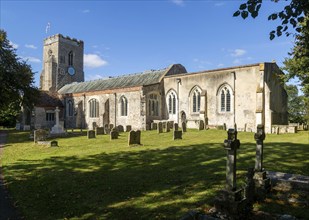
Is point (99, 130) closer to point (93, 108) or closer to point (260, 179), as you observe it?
point (93, 108)

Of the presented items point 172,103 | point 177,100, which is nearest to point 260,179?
point 177,100

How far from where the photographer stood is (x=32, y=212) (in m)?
6.36

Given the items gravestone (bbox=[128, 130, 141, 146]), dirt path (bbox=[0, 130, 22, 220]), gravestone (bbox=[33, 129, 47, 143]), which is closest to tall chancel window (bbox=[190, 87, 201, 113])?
gravestone (bbox=[128, 130, 141, 146])

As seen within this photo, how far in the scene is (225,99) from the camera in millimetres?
28688

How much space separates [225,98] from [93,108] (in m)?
19.6

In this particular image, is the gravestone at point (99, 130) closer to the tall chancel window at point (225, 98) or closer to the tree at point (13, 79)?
the tree at point (13, 79)

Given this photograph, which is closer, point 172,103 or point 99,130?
point 99,130

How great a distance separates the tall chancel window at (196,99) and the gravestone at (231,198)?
25.5 meters

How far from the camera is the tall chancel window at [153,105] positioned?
33.2m

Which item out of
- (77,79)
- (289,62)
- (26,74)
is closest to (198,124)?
(289,62)

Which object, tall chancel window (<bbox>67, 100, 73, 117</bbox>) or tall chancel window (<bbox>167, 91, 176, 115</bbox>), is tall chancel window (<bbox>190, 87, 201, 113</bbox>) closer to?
tall chancel window (<bbox>167, 91, 176, 115</bbox>)

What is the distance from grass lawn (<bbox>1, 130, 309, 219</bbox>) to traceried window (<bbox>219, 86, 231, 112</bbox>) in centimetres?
1603

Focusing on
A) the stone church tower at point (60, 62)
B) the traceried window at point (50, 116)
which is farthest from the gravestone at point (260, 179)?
the stone church tower at point (60, 62)

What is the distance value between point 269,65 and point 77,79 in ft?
133
